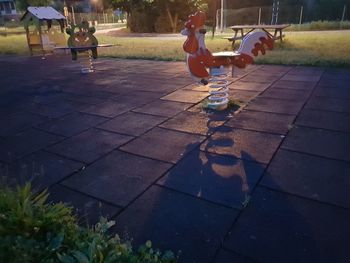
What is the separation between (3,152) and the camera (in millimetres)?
4250

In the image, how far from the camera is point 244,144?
4285 millimetres

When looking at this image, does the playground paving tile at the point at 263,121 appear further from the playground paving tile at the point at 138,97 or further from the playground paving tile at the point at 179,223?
→ the playground paving tile at the point at 179,223

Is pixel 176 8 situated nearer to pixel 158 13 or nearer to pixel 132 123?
pixel 158 13

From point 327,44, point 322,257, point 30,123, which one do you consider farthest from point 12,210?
point 327,44

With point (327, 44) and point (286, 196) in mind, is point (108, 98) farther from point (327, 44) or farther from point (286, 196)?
point (327, 44)

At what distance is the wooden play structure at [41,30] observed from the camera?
14250mm

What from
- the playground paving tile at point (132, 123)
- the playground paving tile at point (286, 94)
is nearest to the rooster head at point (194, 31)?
the playground paving tile at point (132, 123)

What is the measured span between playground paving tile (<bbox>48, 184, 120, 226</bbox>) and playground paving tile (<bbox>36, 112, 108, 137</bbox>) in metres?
1.70

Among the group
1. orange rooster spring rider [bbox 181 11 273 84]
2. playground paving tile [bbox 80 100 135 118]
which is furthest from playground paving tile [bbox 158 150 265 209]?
playground paving tile [bbox 80 100 135 118]

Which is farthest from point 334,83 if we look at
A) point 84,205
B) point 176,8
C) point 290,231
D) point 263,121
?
point 176,8

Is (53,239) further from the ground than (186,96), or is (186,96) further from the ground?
(53,239)

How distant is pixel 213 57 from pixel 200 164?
2488 millimetres

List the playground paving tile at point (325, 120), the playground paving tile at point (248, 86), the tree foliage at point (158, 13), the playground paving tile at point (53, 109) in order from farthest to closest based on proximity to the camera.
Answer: the tree foliage at point (158, 13) < the playground paving tile at point (248, 86) < the playground paving tile at point (53, 109) < the playground paving tile at point (325, 120)

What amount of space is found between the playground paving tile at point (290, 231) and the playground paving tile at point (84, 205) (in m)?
1.16
